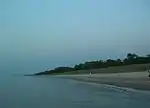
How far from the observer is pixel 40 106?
10062mm

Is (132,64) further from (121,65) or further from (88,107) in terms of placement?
(88,107)

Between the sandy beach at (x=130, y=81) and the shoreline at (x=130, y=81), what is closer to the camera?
the shoreline at (x=130, y=81)

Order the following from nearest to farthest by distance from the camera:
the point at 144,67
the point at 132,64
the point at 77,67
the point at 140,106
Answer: the point at 140,106
the point at 144,67
the point at 132,64
the point at 77,67

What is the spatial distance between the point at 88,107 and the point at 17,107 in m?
1.79

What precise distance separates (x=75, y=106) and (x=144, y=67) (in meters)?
21.6

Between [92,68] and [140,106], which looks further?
[92,68]

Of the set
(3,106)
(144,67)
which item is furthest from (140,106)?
(144,67)

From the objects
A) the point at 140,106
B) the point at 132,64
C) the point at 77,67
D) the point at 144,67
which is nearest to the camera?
the point at 140,106

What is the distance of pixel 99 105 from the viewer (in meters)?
10.2

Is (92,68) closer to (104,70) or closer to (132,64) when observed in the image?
(104,70)

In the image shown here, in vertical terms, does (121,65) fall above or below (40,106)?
above

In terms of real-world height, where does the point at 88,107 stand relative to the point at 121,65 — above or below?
below

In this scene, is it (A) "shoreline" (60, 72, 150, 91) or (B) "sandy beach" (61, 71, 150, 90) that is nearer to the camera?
(A) "shoreline" (60, 72, 150, 91)

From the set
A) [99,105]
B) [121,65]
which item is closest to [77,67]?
[121,65]
